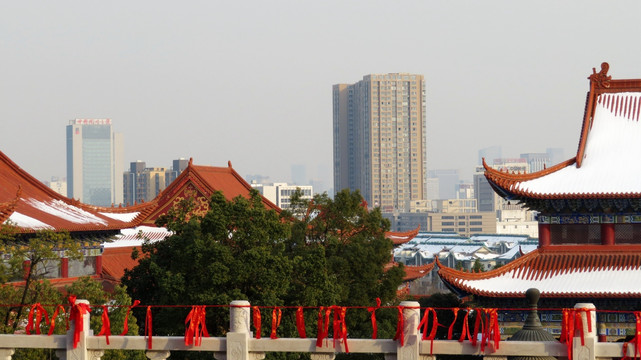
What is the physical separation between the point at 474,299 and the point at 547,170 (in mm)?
3684

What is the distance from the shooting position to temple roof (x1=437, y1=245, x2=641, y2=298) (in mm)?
26938

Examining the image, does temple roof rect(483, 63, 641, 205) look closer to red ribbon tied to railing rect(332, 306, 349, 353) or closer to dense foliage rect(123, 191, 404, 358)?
dense foliage rect(123, 191, 404, 358)

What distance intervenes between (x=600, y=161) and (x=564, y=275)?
341 centimetres

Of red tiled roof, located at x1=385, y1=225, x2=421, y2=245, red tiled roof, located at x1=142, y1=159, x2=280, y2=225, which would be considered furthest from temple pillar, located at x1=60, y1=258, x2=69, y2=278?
red tiled roof, located at x1=385, y1=225, x2=421, y2=245

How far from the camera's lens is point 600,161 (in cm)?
2927

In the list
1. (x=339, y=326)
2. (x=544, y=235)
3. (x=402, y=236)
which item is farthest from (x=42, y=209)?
(x=402, y=236)

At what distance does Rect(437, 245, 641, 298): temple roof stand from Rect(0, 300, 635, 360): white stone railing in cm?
1018

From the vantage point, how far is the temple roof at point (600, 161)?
2792cm

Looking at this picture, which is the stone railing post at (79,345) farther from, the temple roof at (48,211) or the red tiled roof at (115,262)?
the red tiled roof at (115,262)

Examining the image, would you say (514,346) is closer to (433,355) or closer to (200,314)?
(433,355)

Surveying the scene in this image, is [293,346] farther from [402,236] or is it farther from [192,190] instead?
[402,236]

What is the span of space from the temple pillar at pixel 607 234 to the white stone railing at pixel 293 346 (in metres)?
11.4

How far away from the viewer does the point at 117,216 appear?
40.7 meters

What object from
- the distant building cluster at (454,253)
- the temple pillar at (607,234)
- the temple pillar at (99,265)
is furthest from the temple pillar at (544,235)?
the distant building cluster at (454,253)
